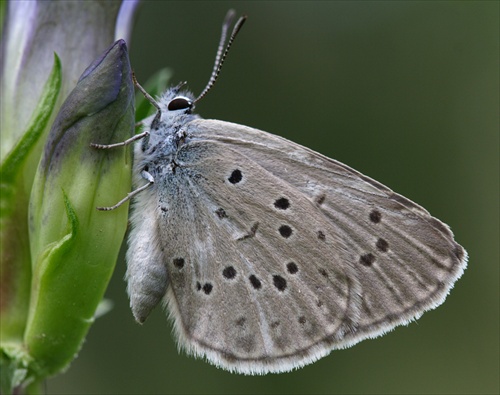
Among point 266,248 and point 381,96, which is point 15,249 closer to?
point 266,248

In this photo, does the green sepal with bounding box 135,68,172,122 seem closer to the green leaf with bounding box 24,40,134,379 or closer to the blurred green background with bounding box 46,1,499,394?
the green leaf with bounding box 24,40,134,379

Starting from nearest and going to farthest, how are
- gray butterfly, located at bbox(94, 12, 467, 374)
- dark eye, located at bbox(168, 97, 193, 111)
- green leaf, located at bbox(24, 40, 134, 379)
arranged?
green leaf, located at bbox(24, 40, 134, 379) < gray butterfly, located at bbox(94, 12, 467, 374) < dark eye, located at bbox(168, 97, 193, 111)

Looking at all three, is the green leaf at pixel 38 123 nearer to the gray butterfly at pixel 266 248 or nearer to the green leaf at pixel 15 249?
the green leaf at pixel 15 249

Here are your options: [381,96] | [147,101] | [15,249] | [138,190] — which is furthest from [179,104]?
[381,96]

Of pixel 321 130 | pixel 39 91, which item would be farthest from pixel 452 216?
pixel 39 91

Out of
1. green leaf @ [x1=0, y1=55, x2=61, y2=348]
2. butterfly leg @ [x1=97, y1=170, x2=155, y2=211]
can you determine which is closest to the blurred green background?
butterfly leg @ [x1=97, y1=170, x2=155, y2=211]

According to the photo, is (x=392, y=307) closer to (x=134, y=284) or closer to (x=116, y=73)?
(x=134, y=284)

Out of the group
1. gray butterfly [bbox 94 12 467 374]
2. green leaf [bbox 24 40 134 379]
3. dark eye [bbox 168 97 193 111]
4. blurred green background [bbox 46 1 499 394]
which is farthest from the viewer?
blurred green background [bbox 46 1 499 394]
